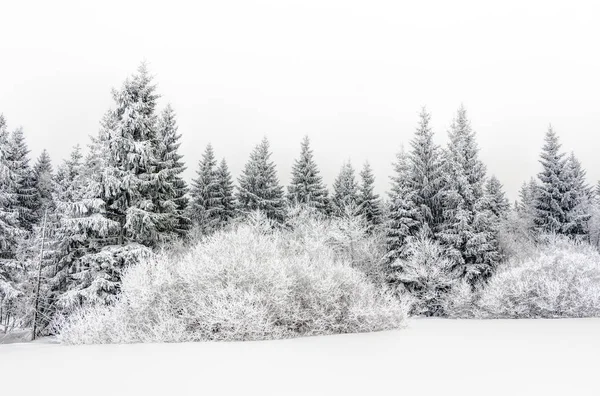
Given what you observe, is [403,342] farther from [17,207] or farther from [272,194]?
[17,207]

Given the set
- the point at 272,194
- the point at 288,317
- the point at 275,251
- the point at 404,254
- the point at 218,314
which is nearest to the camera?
the point at 218,314

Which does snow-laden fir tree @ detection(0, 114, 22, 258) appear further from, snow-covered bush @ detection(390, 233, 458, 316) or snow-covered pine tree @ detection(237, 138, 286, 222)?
snow-covered bush @ detection(390, 233, 458, 316)

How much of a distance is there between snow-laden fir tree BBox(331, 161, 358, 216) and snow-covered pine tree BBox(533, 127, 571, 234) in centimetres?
1377

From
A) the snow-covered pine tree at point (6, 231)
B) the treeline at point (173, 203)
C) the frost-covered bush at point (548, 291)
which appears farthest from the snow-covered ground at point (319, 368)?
the snow-covered pine tree at point (6, 231)

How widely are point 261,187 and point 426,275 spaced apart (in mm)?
15172

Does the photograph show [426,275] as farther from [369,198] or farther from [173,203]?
[173,203]

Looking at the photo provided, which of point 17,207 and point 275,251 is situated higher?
point 17,207

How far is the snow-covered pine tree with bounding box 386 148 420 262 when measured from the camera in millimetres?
27547

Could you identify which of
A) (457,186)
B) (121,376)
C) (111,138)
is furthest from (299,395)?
(457,186)

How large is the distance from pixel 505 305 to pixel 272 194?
66.6ft

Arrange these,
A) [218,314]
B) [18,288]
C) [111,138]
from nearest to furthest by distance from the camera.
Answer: [218,314]
[111,138]
[18,288]

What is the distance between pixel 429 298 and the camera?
81.3 feet

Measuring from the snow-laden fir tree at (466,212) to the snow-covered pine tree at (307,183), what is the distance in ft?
36.3

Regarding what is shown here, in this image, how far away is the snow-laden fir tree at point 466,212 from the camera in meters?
26.2
